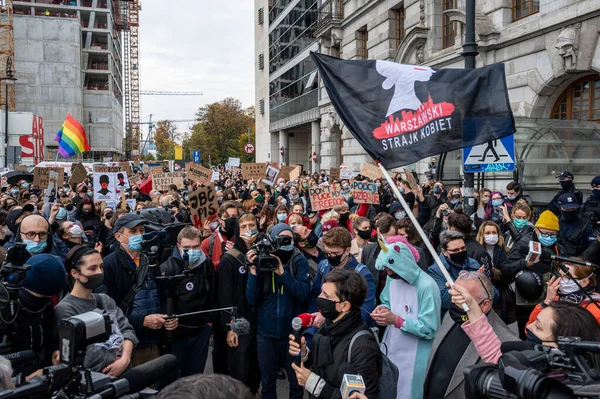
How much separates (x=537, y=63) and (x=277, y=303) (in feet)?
41.2

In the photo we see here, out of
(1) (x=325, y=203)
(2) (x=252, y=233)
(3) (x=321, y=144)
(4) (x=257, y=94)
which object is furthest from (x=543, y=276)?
(4) (x=257, y=94)

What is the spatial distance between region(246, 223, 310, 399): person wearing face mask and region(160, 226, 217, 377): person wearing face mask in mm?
462

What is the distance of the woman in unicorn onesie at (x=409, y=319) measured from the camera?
3.59 metres

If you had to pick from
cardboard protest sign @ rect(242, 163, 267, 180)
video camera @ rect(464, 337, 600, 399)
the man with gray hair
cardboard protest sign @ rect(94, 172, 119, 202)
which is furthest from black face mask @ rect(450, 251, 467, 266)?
cardboard protest sign @ rect(242, 163, 267, 180)

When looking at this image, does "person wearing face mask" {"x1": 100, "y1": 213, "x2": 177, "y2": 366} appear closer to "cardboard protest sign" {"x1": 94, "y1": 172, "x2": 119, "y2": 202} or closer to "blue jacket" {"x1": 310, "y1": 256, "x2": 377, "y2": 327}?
"blue jacket" {"x1": 310, "y1": 256, "x2": 377, "y2": 327}

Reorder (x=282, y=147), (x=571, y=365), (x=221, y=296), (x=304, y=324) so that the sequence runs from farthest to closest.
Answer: (x=282, y=147) → (x=221, y=296) → (x=304, y=324) → (x=571, y=365)

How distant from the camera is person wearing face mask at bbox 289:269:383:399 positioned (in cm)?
304

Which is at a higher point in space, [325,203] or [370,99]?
[370,99]

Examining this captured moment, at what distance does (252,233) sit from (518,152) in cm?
897

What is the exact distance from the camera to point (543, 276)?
5.12 m

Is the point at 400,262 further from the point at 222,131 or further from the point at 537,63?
the point at 222,131

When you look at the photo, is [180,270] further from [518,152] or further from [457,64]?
[457,64]

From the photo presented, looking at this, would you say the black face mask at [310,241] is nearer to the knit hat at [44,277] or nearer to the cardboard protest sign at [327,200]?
the knit hat at [44,277]

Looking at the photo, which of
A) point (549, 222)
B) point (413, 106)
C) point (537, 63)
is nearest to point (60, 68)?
point (537, 63)
